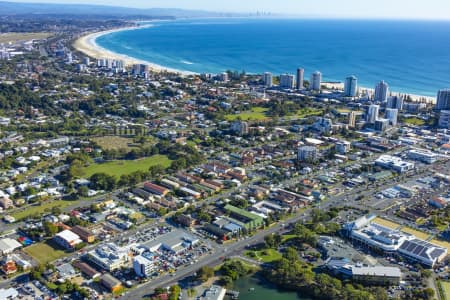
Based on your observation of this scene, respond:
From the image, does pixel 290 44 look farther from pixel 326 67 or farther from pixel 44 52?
pixel 44 52

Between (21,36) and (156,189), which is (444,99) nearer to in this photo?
(156,189)

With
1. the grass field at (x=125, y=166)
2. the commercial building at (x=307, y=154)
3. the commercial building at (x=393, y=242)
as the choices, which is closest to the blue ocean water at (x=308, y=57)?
the commercial building at (x=307, y=154)

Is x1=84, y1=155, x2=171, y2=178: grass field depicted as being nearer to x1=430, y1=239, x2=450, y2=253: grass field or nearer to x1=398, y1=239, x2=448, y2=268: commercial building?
x1=398, y1=239, x2=448, y2=268: commercial building

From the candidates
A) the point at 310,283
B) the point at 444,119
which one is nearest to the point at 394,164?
the point at 444,119

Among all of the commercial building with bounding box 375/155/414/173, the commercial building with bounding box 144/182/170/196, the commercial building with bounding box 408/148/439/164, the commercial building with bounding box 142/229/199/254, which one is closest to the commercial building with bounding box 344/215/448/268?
the commercial building with bounding box 142/229/199/254

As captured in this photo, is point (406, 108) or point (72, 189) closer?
point (72, 189)

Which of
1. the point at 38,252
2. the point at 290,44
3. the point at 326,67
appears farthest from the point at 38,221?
the point at 290,44
